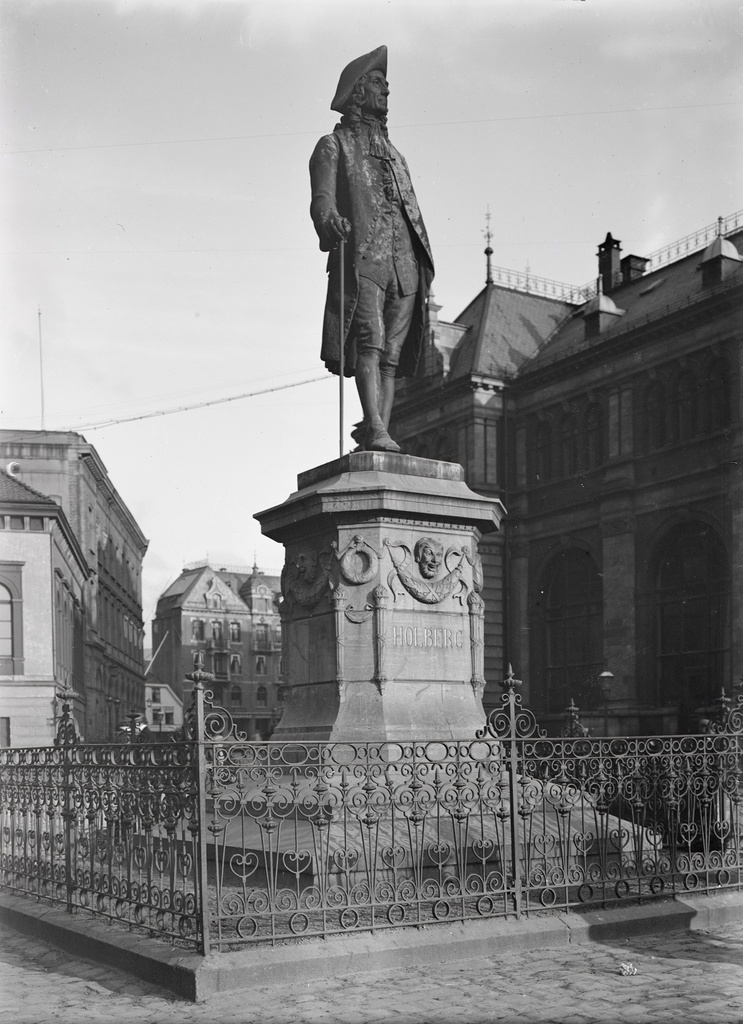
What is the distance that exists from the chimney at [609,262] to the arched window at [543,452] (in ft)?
20.3

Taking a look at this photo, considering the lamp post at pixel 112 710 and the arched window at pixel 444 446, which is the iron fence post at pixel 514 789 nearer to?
the arched window at pixel 444 446

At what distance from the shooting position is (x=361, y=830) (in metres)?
7.38

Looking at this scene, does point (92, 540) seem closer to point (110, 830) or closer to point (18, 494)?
point (18, 494)

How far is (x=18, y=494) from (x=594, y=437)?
19751 mm

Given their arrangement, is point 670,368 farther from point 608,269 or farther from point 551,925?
point 551,925

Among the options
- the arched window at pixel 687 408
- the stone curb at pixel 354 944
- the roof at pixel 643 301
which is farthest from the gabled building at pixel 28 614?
the stone curb at pixel 354 944

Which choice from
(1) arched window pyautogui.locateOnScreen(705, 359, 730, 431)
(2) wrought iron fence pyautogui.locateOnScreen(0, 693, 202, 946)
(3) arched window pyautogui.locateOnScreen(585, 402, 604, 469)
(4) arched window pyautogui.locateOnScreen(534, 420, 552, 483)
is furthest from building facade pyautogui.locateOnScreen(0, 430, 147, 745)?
(2) wrought iron fence pyautogui.locateOnScreen(0, 693, 202, 946)

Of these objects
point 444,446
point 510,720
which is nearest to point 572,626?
point 444,446

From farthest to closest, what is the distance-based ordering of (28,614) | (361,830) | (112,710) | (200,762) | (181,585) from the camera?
(181,585), (112,710), (28,614), (361,830), (200,762)

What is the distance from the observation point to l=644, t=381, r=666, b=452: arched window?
123 ft

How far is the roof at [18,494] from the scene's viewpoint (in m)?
Result: 39.1

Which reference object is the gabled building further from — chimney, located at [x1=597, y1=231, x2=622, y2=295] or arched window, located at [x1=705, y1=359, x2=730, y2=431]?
chimney, located at [x1=597, y1=231, x2=622, y2=295]

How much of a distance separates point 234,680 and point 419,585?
88880mm

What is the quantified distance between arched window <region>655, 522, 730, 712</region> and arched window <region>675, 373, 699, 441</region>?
113 inches
